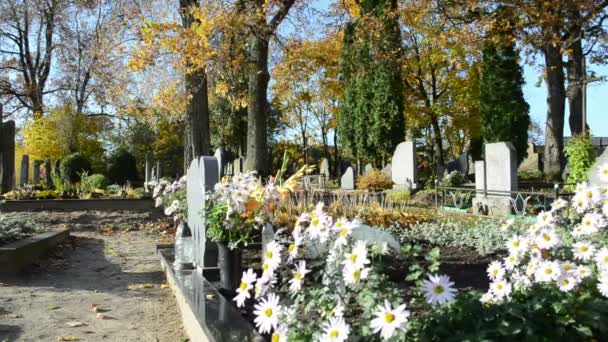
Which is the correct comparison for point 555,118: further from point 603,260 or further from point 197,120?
point 603,260

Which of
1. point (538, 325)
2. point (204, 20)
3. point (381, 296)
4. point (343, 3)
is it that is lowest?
point (538, 325)

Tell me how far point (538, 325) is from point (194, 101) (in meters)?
12.8

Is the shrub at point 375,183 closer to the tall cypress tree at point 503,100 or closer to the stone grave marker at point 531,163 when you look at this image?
the tall cypress tree at point 503,100

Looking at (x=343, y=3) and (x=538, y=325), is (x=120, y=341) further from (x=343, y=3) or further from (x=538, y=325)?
(x=343, y=3)

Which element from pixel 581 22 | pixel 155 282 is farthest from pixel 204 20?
pixel 581 22

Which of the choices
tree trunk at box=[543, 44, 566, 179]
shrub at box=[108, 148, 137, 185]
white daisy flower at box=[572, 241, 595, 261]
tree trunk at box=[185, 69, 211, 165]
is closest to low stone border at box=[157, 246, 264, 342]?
white daisy flower at box=[572, 241, 595, 261]

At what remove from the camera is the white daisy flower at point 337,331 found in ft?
6.59

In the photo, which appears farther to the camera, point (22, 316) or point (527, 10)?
point (527, 10)

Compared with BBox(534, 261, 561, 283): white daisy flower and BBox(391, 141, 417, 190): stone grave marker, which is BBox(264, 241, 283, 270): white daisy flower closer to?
BBox(534, 261, 561, 283): white daisy flower

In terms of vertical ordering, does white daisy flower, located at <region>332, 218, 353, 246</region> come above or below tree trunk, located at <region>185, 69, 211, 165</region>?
below

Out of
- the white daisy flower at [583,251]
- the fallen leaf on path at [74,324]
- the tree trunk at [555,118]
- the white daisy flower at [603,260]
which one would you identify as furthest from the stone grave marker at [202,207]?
the tree trunk at [555,118]

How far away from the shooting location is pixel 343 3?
18141 millimetres

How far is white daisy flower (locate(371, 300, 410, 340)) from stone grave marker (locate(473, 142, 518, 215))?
1089cm

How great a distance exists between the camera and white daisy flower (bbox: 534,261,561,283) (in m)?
2.61
